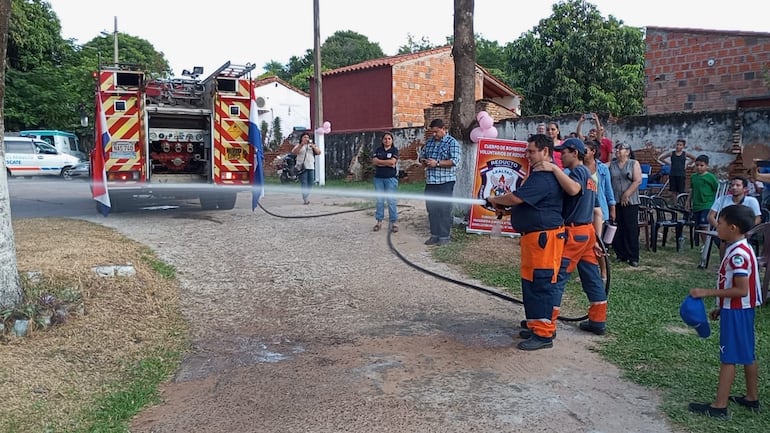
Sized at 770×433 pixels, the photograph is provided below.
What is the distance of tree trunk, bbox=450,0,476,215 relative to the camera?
995 cm

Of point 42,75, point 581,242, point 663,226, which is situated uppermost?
point 42,75

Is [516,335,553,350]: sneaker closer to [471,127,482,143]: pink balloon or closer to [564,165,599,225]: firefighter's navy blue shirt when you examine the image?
[564,165,599,225]: firefighter's navy blue shirt

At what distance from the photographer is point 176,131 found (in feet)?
38.5

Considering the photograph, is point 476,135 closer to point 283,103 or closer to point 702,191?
point 702,191

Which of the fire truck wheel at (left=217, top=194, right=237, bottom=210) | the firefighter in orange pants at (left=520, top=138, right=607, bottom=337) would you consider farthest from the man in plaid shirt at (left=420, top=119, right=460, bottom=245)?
the fire truck wheel at (left=217, top=194, right=237, bottom=210)

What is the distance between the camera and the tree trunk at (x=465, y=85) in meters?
9.95

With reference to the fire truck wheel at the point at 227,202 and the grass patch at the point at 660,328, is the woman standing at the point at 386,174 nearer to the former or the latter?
the grass patch at the point at 660,328

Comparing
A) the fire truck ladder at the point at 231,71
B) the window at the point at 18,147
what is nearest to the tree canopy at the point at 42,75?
the window at the point at 18,147

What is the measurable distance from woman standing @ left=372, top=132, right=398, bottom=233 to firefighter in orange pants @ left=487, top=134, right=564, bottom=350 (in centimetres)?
465

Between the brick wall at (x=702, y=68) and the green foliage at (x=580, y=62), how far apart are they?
5.61 m

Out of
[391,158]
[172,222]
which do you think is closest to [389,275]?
[391,158]

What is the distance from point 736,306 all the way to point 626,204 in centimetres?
474

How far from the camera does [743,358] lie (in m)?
3.67

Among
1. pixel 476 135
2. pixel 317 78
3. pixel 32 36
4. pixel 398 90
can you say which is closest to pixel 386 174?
pixel 476 135
